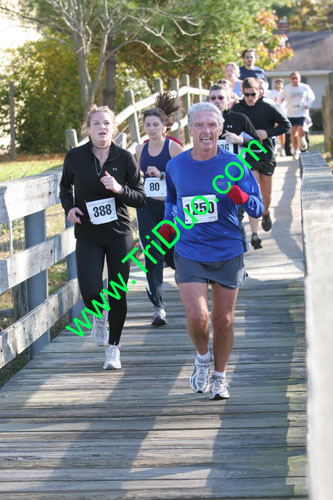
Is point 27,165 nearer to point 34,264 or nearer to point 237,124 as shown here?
point 237,124

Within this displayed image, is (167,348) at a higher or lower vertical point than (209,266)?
lower

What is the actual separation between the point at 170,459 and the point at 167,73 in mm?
23261

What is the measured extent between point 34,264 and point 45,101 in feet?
64.6

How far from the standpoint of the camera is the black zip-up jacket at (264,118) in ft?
32.7

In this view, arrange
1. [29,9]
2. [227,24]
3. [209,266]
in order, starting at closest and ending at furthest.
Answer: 1. [209,266]
2. [29,9]
3. [227,24]

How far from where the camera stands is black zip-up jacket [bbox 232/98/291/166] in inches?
393

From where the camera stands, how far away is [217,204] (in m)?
5.39

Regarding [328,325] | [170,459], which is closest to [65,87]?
[170,459]

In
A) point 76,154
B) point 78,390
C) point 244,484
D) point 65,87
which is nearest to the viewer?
point 244,484

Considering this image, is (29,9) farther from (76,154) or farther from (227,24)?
(76,154)

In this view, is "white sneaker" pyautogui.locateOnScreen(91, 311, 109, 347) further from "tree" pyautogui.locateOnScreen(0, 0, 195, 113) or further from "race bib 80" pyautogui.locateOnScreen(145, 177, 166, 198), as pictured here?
"tree" pyautogui.locateOnScreen(0, 0, 195, 113)

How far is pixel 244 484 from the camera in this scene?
4.21m
